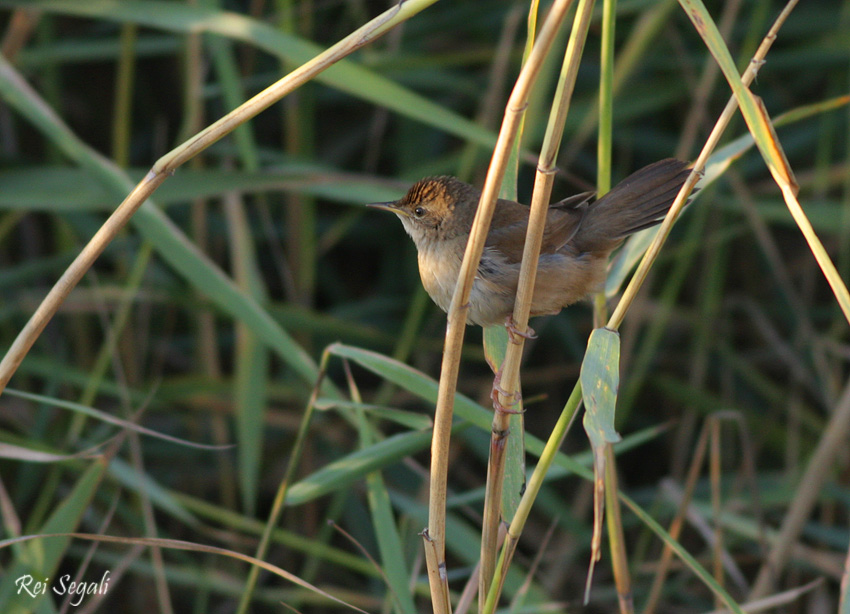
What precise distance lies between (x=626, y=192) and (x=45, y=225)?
2570 millimetres

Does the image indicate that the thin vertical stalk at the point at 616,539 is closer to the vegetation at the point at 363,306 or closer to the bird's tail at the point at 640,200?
the vegetation at the point at 363,306

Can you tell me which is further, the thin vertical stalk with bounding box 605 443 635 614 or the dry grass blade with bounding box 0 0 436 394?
the thin vertical stalk with bounding box 605 443 635 614

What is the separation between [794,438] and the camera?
2.96 meters

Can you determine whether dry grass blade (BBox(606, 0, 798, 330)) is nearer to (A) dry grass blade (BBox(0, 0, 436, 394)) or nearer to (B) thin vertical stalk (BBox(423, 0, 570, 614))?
(B) thin vertical stalk (BBox(423, 0, 570, 614))

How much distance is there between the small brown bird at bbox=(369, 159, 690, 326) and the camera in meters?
1.74

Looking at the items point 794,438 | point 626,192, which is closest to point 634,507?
point 626,192

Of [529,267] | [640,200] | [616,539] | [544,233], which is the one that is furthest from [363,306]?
[529,267]

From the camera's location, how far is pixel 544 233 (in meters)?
1.86

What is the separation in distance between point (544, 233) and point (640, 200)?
224 mm

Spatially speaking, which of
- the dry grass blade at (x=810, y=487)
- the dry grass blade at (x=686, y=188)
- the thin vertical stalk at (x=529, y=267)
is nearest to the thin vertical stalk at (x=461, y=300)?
the thin vertical stalk at (x=529, y=267)

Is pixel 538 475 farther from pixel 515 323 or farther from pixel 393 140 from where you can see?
pixel 393 140

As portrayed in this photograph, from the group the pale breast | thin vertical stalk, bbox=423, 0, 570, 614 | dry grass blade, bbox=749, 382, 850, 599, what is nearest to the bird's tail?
the pale breast

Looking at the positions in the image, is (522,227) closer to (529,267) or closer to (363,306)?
(529,267)

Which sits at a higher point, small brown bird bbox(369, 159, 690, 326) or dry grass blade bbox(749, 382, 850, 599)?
small brown bird bbox(369, 159, 690, 326)
